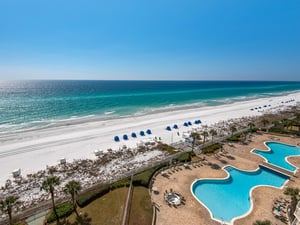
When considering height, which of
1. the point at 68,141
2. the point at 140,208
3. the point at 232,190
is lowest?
the point at 232,190

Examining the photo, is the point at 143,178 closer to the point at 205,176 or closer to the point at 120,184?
the point at 120,184

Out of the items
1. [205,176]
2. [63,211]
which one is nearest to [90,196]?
[63,211]

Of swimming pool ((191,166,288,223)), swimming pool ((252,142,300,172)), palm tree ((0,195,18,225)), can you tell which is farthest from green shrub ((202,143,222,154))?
palm tree ((0,195,18,225))

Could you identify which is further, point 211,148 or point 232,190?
point 211,148

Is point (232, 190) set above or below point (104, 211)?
below

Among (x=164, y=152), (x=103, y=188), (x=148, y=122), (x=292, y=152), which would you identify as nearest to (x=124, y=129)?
(x=148, y=122)

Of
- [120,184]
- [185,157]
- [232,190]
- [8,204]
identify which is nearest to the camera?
[8,204]

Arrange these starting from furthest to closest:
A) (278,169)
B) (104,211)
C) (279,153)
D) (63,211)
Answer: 1. (279,153)
2. (278,169)
3. (104,211)
4. (63,211)
